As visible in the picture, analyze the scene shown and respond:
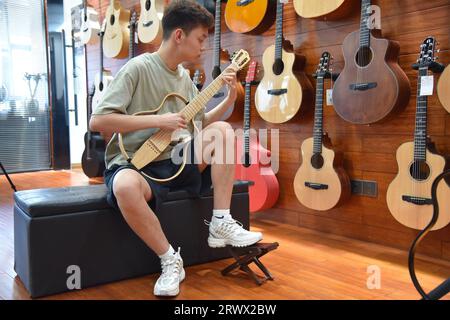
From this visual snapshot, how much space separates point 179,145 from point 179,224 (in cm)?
36

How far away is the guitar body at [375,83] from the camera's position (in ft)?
7.02

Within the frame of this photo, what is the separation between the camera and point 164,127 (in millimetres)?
1764

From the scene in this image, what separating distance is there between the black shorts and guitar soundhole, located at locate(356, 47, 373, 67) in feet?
3.21

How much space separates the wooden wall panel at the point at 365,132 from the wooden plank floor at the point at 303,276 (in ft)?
0.39

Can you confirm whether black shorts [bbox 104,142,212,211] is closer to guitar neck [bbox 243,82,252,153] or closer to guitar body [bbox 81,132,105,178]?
guitar neck [bbox 243,82,252,153]

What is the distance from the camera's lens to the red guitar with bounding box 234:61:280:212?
2.89 metres

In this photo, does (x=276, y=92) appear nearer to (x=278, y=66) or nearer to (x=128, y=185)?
(x=278, y=66)

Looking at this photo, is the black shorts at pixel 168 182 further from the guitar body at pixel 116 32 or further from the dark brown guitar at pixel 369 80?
the guitar body at pixel 116 32

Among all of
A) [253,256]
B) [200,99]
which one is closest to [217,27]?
[200,99]

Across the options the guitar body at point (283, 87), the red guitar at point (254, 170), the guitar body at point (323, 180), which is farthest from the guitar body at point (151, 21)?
the guitar body at point (323, 180)

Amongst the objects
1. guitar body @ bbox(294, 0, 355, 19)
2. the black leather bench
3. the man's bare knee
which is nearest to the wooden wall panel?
guitar body @ bbox(294, 0, 355, 19)

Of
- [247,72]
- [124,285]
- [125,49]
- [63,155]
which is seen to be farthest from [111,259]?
[63,155]

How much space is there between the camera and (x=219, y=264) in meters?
2.10

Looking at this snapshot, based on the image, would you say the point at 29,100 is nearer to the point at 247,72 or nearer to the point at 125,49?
the point at 125,49
